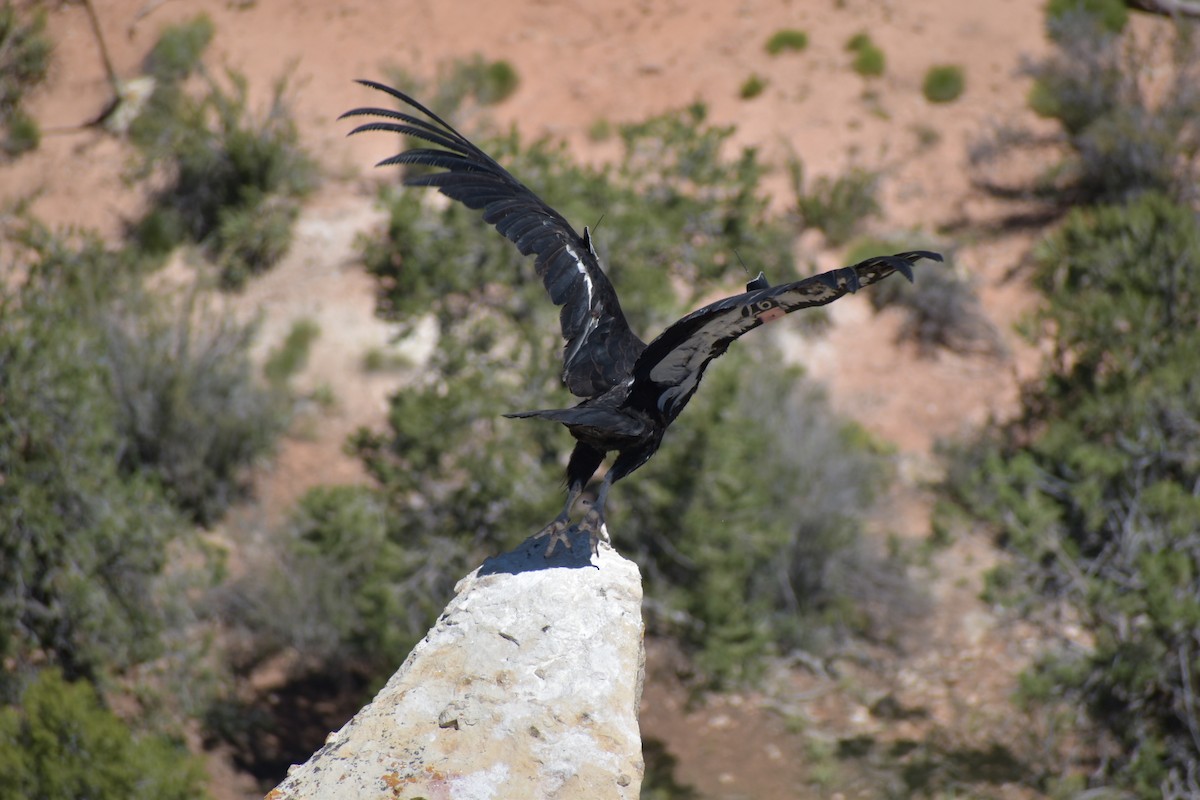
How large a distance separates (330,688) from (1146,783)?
6.65 m

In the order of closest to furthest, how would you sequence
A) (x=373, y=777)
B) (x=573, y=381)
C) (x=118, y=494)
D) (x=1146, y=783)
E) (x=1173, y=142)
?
1. (x=373, y=777)
2. (x=573, y=381)
3. (x=1146, y=783)
4. (x=118, y=494)
5. (x=1173, y=142)

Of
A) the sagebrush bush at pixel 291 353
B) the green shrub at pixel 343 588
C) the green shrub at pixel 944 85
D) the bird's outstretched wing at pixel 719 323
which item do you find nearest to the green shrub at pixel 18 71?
the sagebrush bush at pixel 291 353

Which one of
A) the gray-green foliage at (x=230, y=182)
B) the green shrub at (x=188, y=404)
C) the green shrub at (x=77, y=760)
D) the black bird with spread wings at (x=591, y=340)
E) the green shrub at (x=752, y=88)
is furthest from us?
the green shrub at (x=752, y=88)

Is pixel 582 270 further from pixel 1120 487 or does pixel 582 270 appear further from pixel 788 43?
pixel 788 43

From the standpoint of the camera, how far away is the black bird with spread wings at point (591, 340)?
14.9ft

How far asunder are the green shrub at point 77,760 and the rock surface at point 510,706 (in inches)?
149

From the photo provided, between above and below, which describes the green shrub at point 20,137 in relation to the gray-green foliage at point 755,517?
above

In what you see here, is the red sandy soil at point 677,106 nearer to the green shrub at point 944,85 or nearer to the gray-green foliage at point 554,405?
the green shrub at point 944,85

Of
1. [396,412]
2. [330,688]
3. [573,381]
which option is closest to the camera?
[573,381]

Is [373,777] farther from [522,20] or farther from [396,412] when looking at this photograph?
[522,20]

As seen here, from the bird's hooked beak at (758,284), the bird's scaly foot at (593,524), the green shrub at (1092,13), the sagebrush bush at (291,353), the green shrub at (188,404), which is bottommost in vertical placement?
the sagebrush bush at (291,353)

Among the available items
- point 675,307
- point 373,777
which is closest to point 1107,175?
point 675,307

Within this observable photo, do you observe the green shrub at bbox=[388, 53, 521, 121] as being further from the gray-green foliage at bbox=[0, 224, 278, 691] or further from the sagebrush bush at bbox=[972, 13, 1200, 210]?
the sagebrush bush at bbox=[972, 13, 1200, 210]

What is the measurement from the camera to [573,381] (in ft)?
16.6
